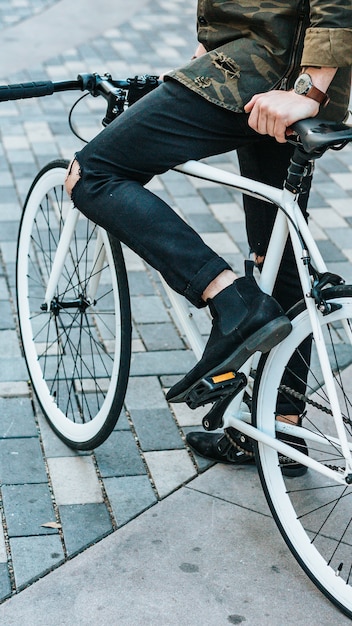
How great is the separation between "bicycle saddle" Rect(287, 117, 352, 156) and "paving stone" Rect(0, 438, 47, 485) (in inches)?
55.1

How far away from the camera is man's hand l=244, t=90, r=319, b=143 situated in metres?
2.36

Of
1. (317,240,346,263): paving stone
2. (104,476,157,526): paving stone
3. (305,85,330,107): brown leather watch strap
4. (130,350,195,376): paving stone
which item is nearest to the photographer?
(305,85,330,107): brown leather watch strap

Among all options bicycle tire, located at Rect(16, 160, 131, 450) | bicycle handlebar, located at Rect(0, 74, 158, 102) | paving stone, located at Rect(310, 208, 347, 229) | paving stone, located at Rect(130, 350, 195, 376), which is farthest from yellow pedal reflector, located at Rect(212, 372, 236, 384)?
paving stone, located at Rect(310, 208, 347, 229)

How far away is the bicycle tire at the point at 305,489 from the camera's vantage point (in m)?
2.55

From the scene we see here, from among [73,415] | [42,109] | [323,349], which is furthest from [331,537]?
[42,109]

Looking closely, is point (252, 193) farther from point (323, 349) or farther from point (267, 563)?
point (267, 563)

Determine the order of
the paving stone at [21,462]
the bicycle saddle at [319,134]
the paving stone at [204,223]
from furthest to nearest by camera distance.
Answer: the paving stone at [204,223] → the paving stone at [21,462] → the bicycle saddle at [319,134]

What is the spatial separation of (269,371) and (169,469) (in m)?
0.70

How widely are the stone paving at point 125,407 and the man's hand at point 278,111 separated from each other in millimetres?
1243

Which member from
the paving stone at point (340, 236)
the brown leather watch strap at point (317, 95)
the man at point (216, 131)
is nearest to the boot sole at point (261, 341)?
the man at point (216, 131)

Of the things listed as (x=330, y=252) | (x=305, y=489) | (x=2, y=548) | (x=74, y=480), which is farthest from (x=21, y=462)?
(x=330, y=252)

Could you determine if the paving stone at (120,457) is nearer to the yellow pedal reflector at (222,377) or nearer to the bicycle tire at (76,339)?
the bicycle tire at (76,339)

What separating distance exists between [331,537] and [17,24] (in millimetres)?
6655

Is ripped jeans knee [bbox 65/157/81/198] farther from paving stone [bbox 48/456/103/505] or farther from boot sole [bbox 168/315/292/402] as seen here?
paving stone [bbox 48/456/103/505]
